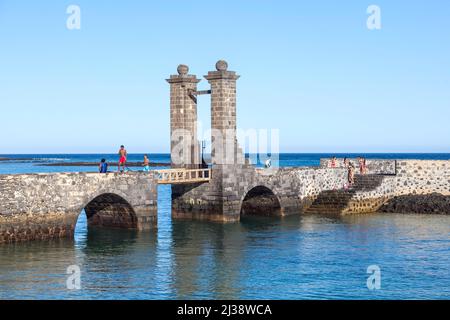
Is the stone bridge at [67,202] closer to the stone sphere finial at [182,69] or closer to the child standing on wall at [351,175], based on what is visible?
the stone sphere finial at [182,69]

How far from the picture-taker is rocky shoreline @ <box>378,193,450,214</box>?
40.6m

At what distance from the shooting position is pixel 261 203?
132 ft

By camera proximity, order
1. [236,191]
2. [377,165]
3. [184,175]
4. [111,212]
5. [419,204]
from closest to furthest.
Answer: [111,212] → [184,175] → [236,191] → [419,204] → [377,165]

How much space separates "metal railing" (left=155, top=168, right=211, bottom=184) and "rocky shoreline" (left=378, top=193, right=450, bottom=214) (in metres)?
11.2

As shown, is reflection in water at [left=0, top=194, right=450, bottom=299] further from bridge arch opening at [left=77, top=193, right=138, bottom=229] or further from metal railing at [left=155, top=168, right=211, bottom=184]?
metal railing at [left=155, top=168, right=211, bottom=184]

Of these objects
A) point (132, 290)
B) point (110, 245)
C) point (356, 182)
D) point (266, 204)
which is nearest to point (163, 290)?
point (132, 290)

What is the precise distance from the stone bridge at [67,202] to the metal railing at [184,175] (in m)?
1.35

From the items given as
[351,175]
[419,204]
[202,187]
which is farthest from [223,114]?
[419,204]

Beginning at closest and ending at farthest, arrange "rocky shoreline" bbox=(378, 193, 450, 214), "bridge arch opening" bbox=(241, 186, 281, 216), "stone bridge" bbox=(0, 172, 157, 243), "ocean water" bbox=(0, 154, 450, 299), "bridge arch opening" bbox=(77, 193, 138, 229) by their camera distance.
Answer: "ocean water" bbox=(0, 154, 450, 299) → "stone bridge" bbox=(0, 172, 157, 243) → "bridge arch opening" bbox=(77, 193, 138, 229) → "bridge arch opening" bbox=(241, 186, 281, 216) → "rocky shoreline" bbox=(378, 193, 450, 214)

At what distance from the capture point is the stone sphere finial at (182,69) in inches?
1464

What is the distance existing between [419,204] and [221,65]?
1369 cm

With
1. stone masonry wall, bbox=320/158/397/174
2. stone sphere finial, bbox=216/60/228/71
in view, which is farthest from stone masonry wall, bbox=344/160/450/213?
stone sphere finial, bbox=216/60/228/71

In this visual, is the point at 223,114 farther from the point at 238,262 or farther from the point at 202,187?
the point at 238,262

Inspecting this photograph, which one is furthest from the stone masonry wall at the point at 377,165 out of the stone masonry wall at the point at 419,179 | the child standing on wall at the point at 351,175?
the child standing on wall at the point at 351,175
